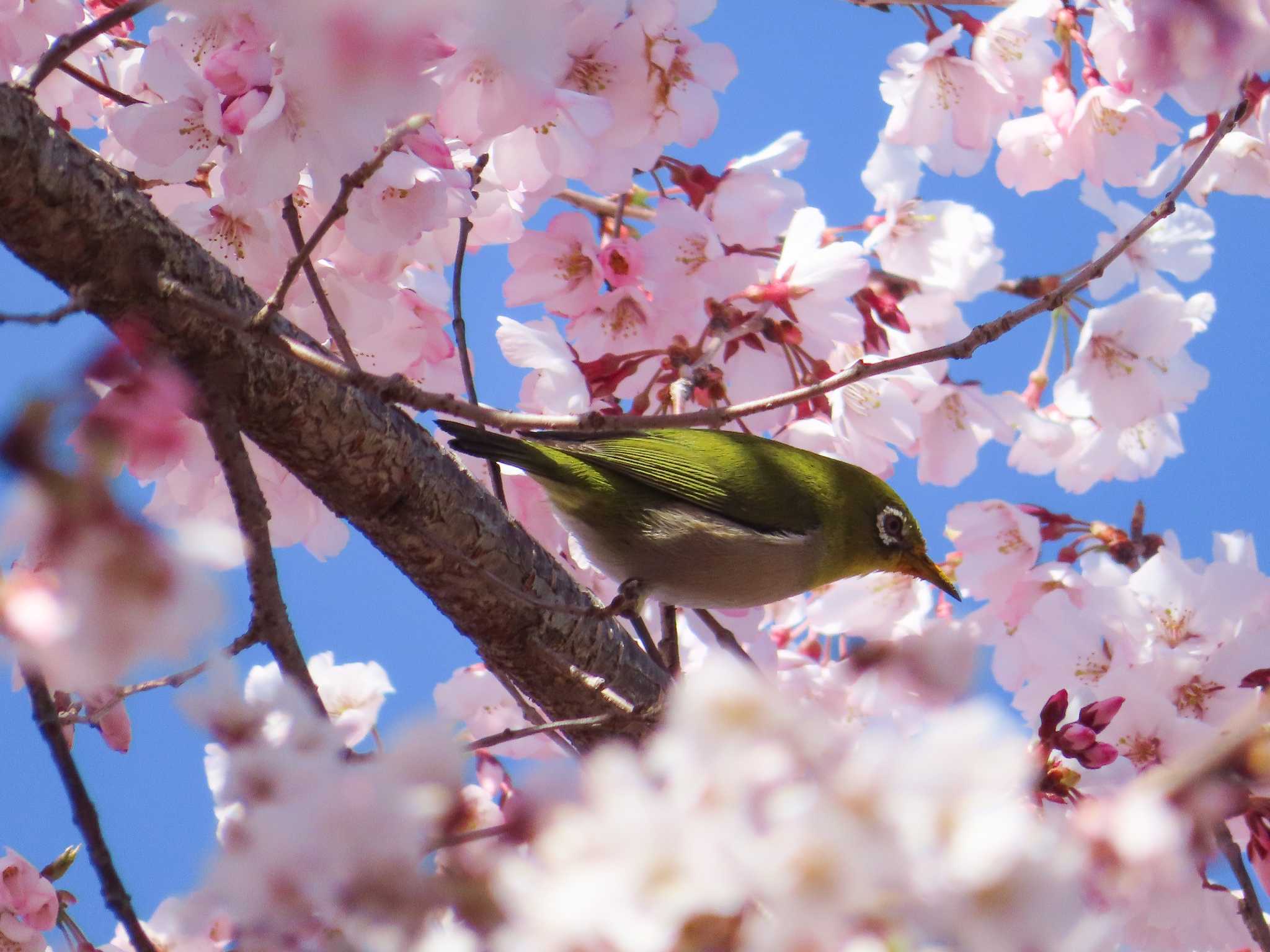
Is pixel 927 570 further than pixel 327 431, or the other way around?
pixel 927 570

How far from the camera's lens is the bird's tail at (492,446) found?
231cm

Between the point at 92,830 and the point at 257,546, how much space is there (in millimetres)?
360

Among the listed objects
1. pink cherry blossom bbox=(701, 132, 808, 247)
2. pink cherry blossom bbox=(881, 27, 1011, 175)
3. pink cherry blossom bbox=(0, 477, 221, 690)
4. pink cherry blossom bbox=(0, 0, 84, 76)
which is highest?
pink cherry blossom bbox=(0, 0, 84, 76)

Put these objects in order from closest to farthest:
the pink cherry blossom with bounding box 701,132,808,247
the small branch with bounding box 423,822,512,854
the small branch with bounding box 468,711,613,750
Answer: the small branch with bounding box 423,822,512,854 → the small branch with bounding box 468,711,613,750 → the pink cherry blossom with bounding box 701,132,808,247

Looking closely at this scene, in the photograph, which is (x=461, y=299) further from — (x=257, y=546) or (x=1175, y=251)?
(x=1175, y=251)

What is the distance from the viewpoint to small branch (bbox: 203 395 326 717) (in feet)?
3.81

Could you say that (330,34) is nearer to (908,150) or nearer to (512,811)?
(512,811)

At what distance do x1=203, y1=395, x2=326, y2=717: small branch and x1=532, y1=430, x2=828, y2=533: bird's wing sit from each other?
48.5 inches

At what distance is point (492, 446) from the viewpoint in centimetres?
235

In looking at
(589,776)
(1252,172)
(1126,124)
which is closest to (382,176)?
(589,776)

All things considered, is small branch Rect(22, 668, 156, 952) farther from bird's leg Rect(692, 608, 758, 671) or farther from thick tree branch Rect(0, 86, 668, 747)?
bird's leg Rect(692, 608, 758, 671)

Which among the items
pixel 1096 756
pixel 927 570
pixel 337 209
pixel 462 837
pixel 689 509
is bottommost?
pixel 462 837

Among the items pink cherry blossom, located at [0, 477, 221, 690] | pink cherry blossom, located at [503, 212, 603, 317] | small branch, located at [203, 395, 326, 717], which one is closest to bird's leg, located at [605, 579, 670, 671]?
pink cherry blossom, located at [503, 212, 603, 317]

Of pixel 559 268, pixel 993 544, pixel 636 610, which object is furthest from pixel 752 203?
pixel 993 544
